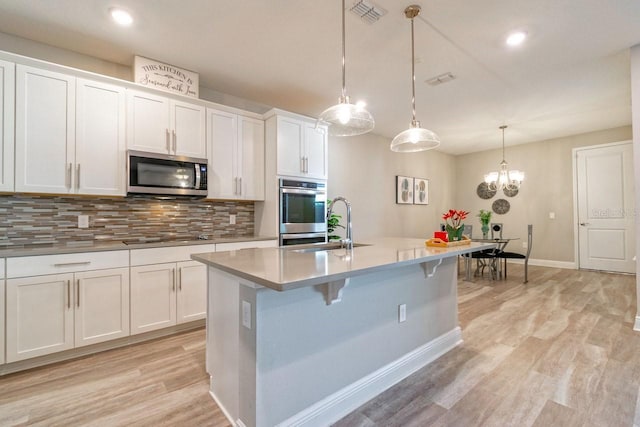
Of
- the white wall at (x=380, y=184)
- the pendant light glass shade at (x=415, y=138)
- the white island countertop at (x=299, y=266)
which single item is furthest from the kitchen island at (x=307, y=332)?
the white wall at (x=380, y=184)

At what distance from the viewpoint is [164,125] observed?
2.88 metres

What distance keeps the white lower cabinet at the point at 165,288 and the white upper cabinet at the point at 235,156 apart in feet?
2.47

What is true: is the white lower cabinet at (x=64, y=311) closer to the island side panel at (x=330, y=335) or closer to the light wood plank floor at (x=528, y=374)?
the island side panel at (x=330, y=335)

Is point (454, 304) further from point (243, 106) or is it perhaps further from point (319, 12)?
point (243, 106)

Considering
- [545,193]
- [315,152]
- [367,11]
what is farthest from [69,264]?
[545,193]

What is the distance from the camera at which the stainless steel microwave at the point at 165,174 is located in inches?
105

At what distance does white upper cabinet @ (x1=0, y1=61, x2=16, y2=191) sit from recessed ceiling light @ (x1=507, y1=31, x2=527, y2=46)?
395 centimetres

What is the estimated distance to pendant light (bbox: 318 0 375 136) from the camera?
1.93m

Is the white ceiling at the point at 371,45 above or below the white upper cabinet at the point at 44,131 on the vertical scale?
above

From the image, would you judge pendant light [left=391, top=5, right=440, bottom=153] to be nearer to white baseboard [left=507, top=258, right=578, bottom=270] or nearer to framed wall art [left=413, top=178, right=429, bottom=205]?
framed wall art [left=413, top=178, right=429, bottom=205]

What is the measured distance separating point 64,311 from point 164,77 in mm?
2220

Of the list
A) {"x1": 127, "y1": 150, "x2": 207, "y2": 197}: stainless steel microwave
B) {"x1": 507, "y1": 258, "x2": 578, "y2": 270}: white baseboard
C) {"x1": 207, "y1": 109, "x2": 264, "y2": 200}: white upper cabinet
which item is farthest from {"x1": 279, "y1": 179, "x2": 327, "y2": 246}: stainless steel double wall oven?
{"x1": 507, "y1": 258, "x2": 578, "y2": 270}: white baseboard

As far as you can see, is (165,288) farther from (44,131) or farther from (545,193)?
(545,193)

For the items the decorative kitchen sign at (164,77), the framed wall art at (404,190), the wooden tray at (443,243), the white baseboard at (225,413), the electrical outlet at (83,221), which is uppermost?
the decorative kitchen sign at (164,77)
